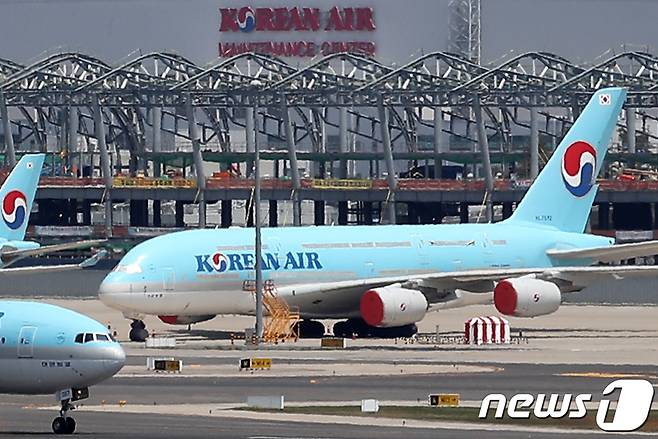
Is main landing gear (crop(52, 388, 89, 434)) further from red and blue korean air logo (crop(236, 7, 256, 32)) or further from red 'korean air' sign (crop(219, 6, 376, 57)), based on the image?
A: red and blue korean air logo (crop(236, 7, 256, 32))

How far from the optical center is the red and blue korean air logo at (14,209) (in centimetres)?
8356

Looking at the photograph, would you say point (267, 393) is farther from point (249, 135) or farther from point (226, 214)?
point (226, 214)

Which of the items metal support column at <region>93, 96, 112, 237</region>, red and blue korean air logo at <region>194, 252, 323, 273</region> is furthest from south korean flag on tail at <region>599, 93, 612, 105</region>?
metal support column at <region>93, 96, 112, 237</region>

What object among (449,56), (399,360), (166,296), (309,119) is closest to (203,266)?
(166,296)

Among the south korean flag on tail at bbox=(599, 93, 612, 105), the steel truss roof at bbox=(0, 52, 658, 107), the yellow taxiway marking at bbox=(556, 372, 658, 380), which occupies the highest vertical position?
the steel truss roof at bbox=(0, 52, 658, 107)

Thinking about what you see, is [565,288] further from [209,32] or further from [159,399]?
[209,32]

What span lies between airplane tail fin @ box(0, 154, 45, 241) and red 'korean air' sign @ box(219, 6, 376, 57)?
4932 centimetres

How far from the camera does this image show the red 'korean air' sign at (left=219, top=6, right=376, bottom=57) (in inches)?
5241

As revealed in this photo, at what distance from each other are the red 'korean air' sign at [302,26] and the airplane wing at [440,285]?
5895cm

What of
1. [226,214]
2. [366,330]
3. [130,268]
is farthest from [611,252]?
[226,214]

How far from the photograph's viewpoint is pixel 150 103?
124 meters

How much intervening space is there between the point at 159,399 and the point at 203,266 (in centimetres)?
2281

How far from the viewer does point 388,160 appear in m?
122

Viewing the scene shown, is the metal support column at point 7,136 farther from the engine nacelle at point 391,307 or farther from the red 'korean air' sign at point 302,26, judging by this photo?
the engine nacelle at point 391,307
